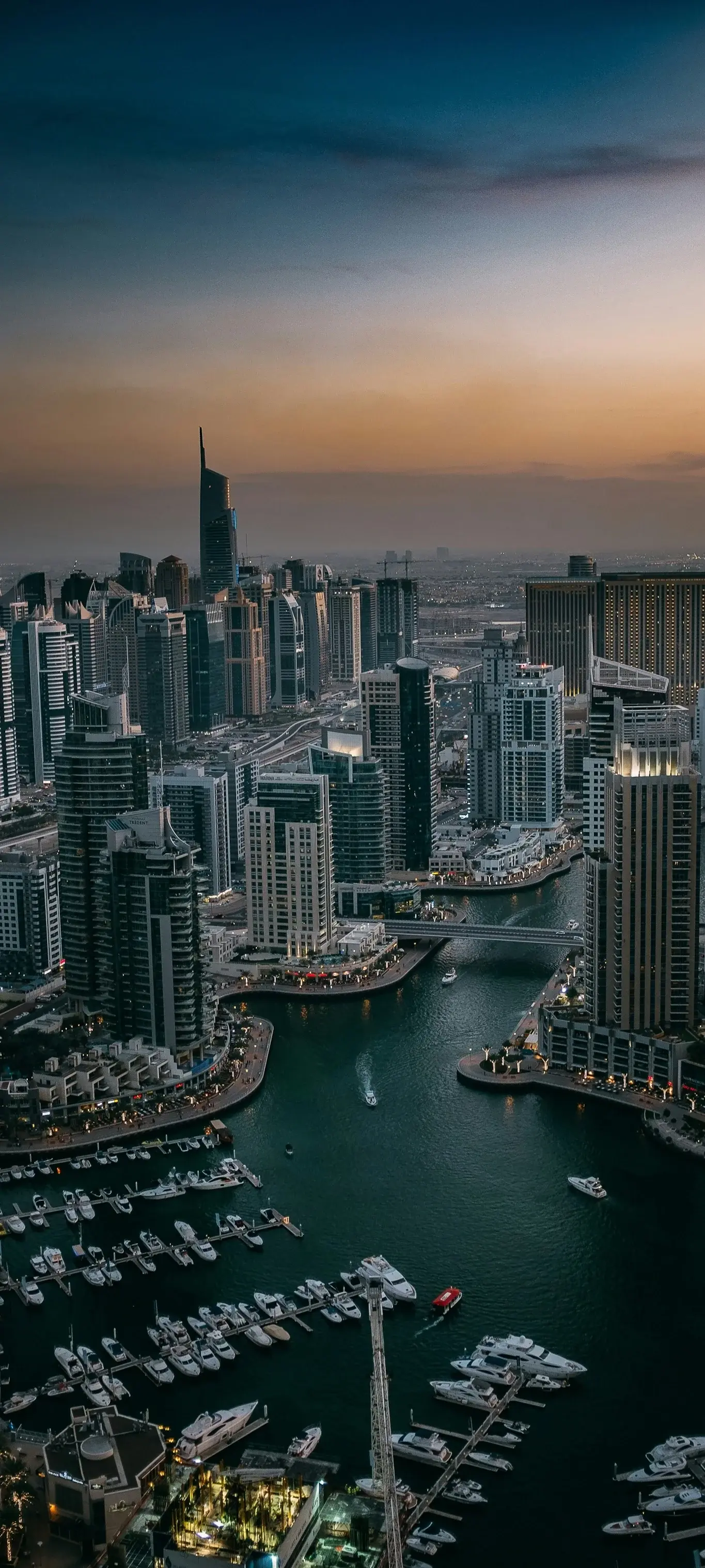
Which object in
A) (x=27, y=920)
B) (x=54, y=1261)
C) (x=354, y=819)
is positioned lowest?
(x=54, y=1261)

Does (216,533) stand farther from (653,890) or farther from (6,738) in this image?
(653,890)

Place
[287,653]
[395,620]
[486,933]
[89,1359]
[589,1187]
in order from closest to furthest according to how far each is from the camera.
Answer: [89,1359] → [589,1187] → [486,933] → [287,653] → [395,620]

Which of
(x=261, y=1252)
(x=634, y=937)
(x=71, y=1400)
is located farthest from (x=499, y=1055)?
(x=71, y=1400)

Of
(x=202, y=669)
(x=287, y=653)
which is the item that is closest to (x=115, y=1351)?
(x=202, y=669)

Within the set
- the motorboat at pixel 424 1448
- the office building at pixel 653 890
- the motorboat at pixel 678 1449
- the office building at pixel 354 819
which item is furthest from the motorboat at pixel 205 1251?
the office building at pixel 354 819

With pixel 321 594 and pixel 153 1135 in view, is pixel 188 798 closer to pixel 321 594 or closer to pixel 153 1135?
pixel 153 1135
